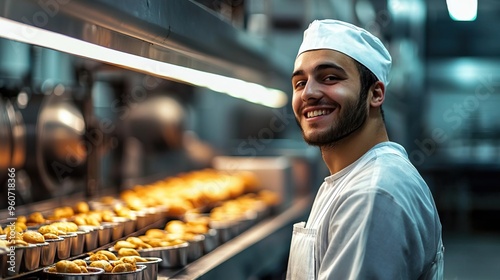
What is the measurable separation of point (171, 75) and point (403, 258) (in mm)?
1152

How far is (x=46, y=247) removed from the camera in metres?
2.11

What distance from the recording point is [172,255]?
2633 millimetres

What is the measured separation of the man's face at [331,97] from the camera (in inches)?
74.1

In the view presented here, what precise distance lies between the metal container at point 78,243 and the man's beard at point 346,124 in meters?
0.91

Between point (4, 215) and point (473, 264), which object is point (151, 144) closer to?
point (4, 215)

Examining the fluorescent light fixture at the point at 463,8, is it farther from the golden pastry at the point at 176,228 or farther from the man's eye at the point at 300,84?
the man's eye at the point at 300,84

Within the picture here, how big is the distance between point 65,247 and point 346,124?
1005 mm

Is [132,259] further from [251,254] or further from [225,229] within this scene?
[251,254]

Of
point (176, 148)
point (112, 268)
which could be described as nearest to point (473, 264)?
point (176, 148)

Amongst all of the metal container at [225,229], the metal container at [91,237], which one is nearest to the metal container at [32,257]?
the metal container at [91,237]

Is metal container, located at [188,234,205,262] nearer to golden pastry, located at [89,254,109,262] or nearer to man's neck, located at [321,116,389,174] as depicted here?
golden pastry, located at [89,254,109,262]

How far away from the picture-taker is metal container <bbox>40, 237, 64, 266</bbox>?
82.7 inches

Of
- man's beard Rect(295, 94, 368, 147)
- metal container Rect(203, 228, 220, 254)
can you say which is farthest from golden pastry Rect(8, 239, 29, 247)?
metal container Rect(203, 228, 220, 254)

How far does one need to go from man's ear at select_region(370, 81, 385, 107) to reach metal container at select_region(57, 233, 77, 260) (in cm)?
106
